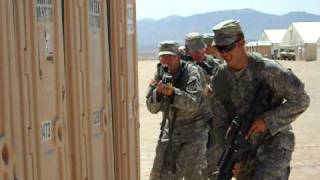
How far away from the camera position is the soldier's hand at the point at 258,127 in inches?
157

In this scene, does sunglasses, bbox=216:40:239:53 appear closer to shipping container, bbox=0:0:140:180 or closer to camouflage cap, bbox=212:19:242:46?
camouflage cap, bbox=212:19:242:46

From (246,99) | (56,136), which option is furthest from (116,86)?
(56,136)

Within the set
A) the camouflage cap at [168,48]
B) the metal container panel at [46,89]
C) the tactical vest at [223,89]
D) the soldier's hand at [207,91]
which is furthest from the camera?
the camouflage cap at [168,48]

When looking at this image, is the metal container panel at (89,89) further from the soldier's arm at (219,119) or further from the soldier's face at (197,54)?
the soldier's face at (197,54)

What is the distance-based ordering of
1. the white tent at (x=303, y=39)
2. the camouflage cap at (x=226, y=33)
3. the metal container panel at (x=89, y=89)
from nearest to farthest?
1. the metal container panel at (x=89, y=89)
2. the camouflage cap at (x=226, y=33)
3. the white tent at (x=303, y=39)

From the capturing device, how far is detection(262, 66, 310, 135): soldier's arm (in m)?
3.98

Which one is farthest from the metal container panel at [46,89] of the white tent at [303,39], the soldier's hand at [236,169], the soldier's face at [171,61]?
the white tent at [303,39]

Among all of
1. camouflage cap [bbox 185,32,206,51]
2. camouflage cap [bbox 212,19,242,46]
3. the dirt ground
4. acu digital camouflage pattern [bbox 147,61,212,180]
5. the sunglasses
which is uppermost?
camouflage cap [bbox 212,19,242,46]

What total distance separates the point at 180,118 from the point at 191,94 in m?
0.38

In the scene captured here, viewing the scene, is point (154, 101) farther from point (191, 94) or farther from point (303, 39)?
point (303, 39)

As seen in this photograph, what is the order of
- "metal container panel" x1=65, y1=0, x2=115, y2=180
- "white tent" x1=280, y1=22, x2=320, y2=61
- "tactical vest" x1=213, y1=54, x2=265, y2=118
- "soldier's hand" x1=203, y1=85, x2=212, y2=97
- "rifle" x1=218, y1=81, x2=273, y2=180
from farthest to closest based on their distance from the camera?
"white tent" x1=280, y1=22, x2=320, y2=61 → "soldier's hand" x1=203, y1=85, x2=212, y2=97 → "tactical vest" x1=213, y1=54, x2=265, y2=118 → "rifle" x1=218, y1=81, x2=273, y2=180 → "metal container panel" x1=65, y1=0, x2=115, y2=180

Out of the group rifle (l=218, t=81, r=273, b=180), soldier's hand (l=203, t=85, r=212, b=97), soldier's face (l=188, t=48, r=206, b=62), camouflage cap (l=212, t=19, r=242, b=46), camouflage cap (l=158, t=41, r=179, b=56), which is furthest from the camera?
soldier's face (l=188, t=48, r=206, b=62)

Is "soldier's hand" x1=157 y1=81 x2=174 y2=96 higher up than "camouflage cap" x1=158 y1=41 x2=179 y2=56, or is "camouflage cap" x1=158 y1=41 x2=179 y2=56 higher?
"camouflage cap" x1=158 y1=41 x2=179 y2=56

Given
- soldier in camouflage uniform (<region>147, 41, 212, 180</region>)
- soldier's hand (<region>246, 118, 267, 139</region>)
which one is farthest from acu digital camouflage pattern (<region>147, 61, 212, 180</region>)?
soldier's hand (<region>246, 118, 267, 139</region>)
